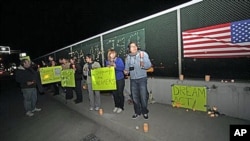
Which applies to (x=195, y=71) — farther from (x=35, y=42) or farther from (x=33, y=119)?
(x=35, y=42)

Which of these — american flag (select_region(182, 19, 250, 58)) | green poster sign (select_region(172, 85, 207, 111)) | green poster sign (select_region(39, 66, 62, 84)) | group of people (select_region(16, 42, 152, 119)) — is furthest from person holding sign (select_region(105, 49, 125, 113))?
green poster sign (select_region(39, 66, 62, 84))

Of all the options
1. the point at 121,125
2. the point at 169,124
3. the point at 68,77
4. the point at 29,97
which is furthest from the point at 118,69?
the point at 29,97

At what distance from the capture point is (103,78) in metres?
6.66

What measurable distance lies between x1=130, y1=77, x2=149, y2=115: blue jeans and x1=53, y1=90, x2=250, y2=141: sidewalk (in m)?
0.31

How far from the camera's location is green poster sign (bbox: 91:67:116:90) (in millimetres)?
6418

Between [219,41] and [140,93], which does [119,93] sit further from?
[219,41]

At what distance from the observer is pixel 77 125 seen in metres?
6.44

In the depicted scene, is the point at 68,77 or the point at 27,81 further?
the point at 68,77

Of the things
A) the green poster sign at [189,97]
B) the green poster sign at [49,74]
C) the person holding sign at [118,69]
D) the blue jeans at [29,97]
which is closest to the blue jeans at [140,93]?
the person holding sign at [118,69]

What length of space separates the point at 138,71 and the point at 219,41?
91.6 inches

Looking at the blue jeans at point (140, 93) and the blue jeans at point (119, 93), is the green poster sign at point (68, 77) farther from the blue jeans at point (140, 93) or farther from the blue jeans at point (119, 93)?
the blue jeans at point (140, 93)

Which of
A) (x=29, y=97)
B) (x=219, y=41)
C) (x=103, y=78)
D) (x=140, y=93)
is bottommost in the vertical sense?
(x=29, y=97)

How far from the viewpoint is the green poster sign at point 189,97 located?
230 inches

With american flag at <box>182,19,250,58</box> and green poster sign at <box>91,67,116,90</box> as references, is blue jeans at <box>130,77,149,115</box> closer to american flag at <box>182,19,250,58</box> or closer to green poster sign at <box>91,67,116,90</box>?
green poster sign at <box>91,67,116,90</box>
